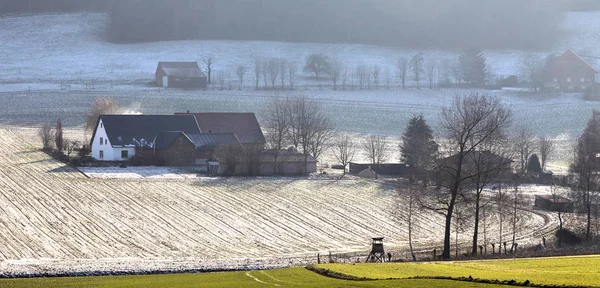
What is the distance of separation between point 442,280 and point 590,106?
6733 cm

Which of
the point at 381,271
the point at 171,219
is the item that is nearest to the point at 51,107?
the point at 171,219

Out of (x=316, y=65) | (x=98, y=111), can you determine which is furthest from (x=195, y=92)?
(x=98, y=111)

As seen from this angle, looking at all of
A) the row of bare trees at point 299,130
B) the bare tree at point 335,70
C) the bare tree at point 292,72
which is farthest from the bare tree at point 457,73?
the row of bare trees at point 299,130

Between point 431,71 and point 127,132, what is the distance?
4874 cm

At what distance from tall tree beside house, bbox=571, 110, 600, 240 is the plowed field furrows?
2068mm

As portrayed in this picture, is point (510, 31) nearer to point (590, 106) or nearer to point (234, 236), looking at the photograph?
point (590, 106)

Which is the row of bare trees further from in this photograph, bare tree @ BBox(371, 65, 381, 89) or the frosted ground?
bare tree @ BBox(371, 65, 381, 89)

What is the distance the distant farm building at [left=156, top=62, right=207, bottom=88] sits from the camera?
9438cm

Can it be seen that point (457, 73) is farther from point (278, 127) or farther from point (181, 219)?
point (181, 219)

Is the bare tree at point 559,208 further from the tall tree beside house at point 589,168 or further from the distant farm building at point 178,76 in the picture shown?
the distant farm building at point 178,76

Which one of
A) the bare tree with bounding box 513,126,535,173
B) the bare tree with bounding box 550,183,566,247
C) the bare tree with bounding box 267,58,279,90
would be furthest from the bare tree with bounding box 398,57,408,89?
the bare tree with bounding box 550,183,566,247

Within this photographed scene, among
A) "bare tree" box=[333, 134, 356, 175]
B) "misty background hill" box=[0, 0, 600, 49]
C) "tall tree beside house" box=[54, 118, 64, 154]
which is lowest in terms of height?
"bare tree" box=[333, 134, 356, 175]

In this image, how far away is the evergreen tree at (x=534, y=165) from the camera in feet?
198

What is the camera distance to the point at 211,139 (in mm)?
63250
